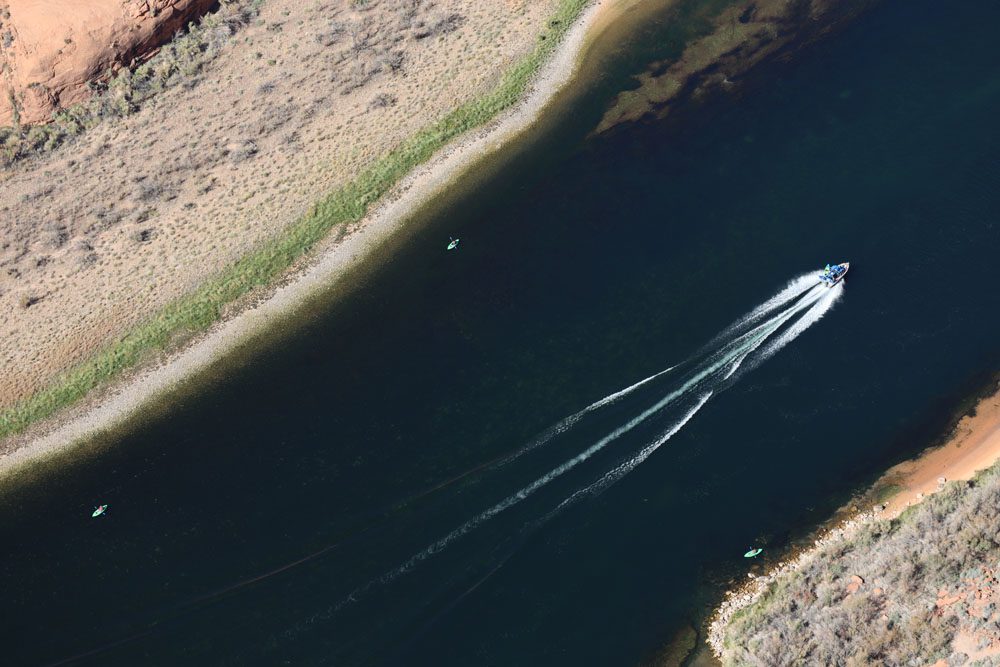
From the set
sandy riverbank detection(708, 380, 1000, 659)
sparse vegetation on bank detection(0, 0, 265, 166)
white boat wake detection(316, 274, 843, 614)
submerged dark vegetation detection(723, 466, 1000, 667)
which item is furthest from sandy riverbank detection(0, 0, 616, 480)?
submerged dark vegetation detection(723, 466, 1000, 667)

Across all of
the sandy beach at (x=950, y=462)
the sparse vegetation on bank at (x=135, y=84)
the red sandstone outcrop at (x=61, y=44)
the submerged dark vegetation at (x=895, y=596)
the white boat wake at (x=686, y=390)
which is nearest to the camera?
the submerged dark vegetation at (x=895, y=596)

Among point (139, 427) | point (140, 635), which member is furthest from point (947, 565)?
point (139, 427)

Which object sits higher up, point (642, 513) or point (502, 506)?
point (502, 506)

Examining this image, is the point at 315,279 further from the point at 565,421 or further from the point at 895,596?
the point at 895,596

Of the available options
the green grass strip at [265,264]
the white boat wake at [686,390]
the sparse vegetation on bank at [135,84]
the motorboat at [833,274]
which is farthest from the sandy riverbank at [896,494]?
the sparse vegetation on bank at [135,84]

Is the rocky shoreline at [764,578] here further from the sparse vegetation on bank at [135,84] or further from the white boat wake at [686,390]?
the sparse vegetation on bank at [135,84]

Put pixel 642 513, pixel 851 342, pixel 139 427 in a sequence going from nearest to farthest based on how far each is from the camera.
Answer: pixel 642 513 → pixel 851 342 → pixel 139 427

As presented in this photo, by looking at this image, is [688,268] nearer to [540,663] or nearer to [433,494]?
[433,494]
